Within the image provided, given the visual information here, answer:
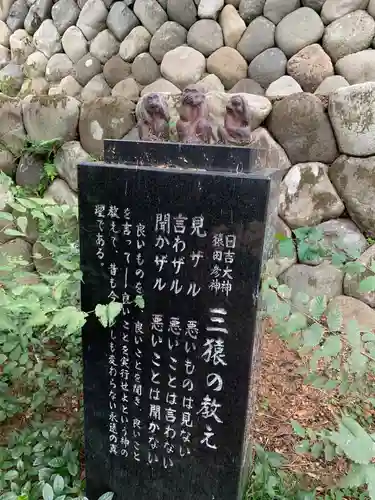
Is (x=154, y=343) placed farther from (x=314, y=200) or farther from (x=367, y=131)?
(x=367, y=131)

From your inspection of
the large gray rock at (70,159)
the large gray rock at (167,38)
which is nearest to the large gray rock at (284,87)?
the large gray rock at (167,38)

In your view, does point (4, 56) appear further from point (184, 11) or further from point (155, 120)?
point (155, 120)

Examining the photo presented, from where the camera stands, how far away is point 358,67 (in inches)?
152

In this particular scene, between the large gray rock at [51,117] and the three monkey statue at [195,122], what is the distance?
7.61 ft

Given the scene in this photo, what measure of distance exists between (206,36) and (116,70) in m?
1.12

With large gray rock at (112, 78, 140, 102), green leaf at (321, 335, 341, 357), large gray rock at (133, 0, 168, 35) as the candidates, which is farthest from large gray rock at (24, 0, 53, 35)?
green leaf at (321, 335, 341, 357)

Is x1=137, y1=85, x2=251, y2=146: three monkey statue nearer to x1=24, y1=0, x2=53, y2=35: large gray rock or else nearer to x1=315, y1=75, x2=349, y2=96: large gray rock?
x1=315, y1=75, x2=349, y2=96: large gray rock

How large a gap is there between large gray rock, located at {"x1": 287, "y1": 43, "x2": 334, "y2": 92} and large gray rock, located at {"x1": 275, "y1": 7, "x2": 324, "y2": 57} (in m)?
0.08

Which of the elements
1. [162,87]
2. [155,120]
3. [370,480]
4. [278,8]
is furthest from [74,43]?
[370,480]

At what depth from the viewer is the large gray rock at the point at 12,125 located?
12.9ft

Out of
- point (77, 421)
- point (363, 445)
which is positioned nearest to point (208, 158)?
point (363, 445)

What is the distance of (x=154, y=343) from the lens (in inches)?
63.4

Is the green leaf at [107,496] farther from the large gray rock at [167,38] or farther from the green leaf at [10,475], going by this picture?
the large gray rock at [167,38]

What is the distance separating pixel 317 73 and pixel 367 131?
114 cm
